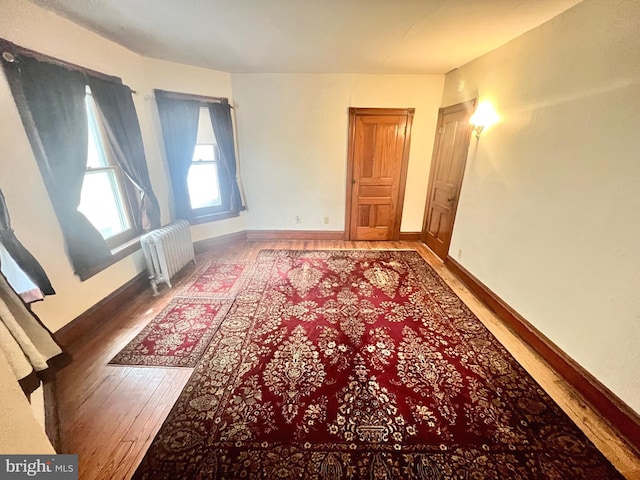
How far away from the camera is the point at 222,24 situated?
2.13 m

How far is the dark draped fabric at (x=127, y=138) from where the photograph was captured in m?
2.46

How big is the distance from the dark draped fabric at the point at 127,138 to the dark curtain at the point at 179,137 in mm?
408

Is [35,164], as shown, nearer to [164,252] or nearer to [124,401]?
[164,252]

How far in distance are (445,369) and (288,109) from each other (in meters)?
3.78

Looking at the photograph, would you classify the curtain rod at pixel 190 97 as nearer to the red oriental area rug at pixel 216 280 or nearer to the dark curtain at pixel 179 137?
the dark curtain at pixel 179 137

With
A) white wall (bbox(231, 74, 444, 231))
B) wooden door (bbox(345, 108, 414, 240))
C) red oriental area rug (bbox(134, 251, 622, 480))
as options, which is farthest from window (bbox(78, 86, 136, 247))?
wooden door (bbox(345, 108, 414, 240))

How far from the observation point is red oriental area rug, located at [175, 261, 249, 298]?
296 centimetres

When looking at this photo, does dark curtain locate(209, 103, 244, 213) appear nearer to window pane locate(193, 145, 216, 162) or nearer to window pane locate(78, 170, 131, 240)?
window pane locate(193, 145, 216, 162)

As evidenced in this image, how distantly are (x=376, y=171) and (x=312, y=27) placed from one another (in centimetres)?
228

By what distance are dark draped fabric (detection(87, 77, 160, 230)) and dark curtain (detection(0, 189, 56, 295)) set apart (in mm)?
1202

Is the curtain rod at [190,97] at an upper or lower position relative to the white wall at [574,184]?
upper

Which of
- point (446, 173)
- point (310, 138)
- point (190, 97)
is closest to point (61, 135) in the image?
point (190, 97)

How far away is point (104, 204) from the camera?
2691 mm

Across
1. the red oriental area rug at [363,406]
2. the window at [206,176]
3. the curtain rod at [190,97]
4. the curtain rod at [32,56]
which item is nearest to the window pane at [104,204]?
the curtain rod at [32,56]
